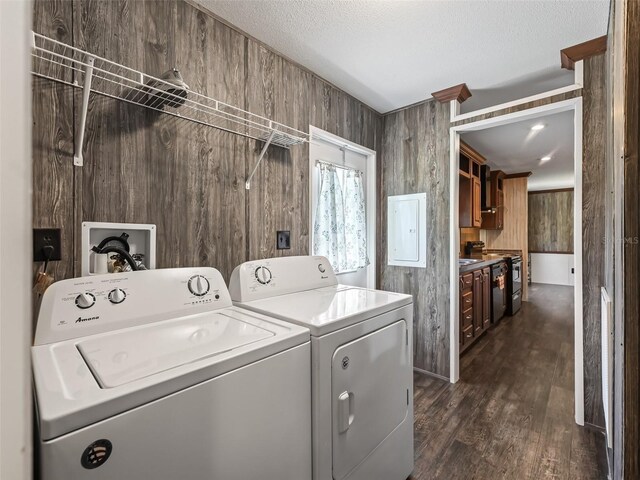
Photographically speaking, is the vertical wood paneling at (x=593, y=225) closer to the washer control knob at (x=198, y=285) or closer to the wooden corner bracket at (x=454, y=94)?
the wooden corner bracket at (x=454, y=94)

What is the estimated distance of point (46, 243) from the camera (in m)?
1.09

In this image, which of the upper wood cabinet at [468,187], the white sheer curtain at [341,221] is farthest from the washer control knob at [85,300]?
the upper wood cabinet at [468,187]

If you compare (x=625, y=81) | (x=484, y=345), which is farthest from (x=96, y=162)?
(x=484, y=345)

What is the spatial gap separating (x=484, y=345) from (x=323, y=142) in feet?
9.34

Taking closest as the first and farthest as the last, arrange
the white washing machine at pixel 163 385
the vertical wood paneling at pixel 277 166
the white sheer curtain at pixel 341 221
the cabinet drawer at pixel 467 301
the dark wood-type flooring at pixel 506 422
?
the white washing machine at pixel 163 385
the dark wood-type flooring at pixel 506 422
the vertical wood paneling at pixel 277 166
the white sheer curtain at pixel 341 221
the cabinet drawer at pixel 467 301

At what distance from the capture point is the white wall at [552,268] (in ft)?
23.5

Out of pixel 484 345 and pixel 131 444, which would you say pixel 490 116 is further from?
pixel 131 444

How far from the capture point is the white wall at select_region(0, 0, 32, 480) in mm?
318

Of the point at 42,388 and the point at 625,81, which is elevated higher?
the point at 625,81

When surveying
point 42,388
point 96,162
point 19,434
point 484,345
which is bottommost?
point 484,345

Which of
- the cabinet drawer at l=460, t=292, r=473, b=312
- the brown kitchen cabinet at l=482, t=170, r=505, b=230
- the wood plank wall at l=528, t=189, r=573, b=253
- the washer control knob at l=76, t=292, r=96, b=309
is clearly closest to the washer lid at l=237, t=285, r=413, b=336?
the washer control knob at l=76, t=292, r=96, b=309

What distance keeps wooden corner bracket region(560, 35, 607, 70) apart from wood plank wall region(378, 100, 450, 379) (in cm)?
79

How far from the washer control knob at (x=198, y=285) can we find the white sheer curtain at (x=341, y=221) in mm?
1046

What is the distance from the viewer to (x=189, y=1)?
4.92ft
